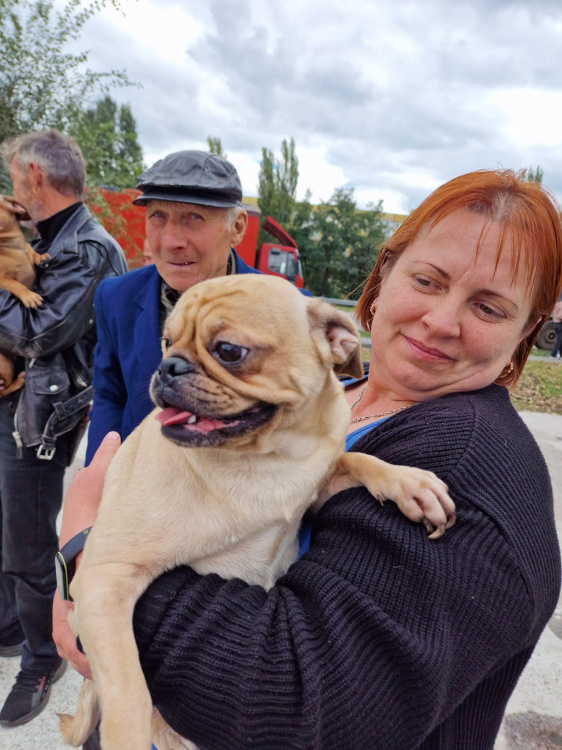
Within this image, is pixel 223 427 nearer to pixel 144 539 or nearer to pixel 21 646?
pixel 144 539

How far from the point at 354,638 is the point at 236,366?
74cm

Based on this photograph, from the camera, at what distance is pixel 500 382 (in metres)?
1.74

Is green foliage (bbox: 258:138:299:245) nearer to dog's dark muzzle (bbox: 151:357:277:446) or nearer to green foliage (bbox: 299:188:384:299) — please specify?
green foliage (bbox: 299:188:384:299)

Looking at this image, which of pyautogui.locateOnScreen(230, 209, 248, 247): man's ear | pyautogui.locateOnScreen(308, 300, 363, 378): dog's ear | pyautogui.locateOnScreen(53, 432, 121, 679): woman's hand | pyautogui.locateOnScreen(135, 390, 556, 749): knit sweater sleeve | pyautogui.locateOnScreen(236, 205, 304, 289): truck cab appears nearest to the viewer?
pyautogui.locateOnScreen(135, 390, 556, 749): knit sweater sleeve

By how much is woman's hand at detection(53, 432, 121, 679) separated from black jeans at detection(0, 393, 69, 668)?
44.1 inches

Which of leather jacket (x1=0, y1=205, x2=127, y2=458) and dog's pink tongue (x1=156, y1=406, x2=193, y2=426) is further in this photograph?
leather jacket (x1=0, y1=205, x2=127, y2=458)

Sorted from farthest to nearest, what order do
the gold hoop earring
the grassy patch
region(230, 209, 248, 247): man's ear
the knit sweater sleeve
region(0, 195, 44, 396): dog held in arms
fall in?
the grassy patch → region(0, 195, 44, 396): dog held in arms → region(230, 209, 248, 247): man's ear → the gold hoop earring → the knit sweater sleeve

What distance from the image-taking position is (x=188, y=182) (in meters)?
2.14

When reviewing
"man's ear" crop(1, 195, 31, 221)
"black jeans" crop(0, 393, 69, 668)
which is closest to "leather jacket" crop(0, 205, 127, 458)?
"black jeans" crop(0, 393, 69, 668)

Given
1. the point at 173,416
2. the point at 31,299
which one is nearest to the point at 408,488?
the point at 173,416

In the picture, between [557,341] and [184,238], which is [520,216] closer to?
[184,238]

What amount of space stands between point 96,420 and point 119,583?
4.73 feet

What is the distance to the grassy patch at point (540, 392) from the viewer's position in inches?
354

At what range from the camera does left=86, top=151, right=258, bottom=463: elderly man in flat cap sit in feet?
7.24
